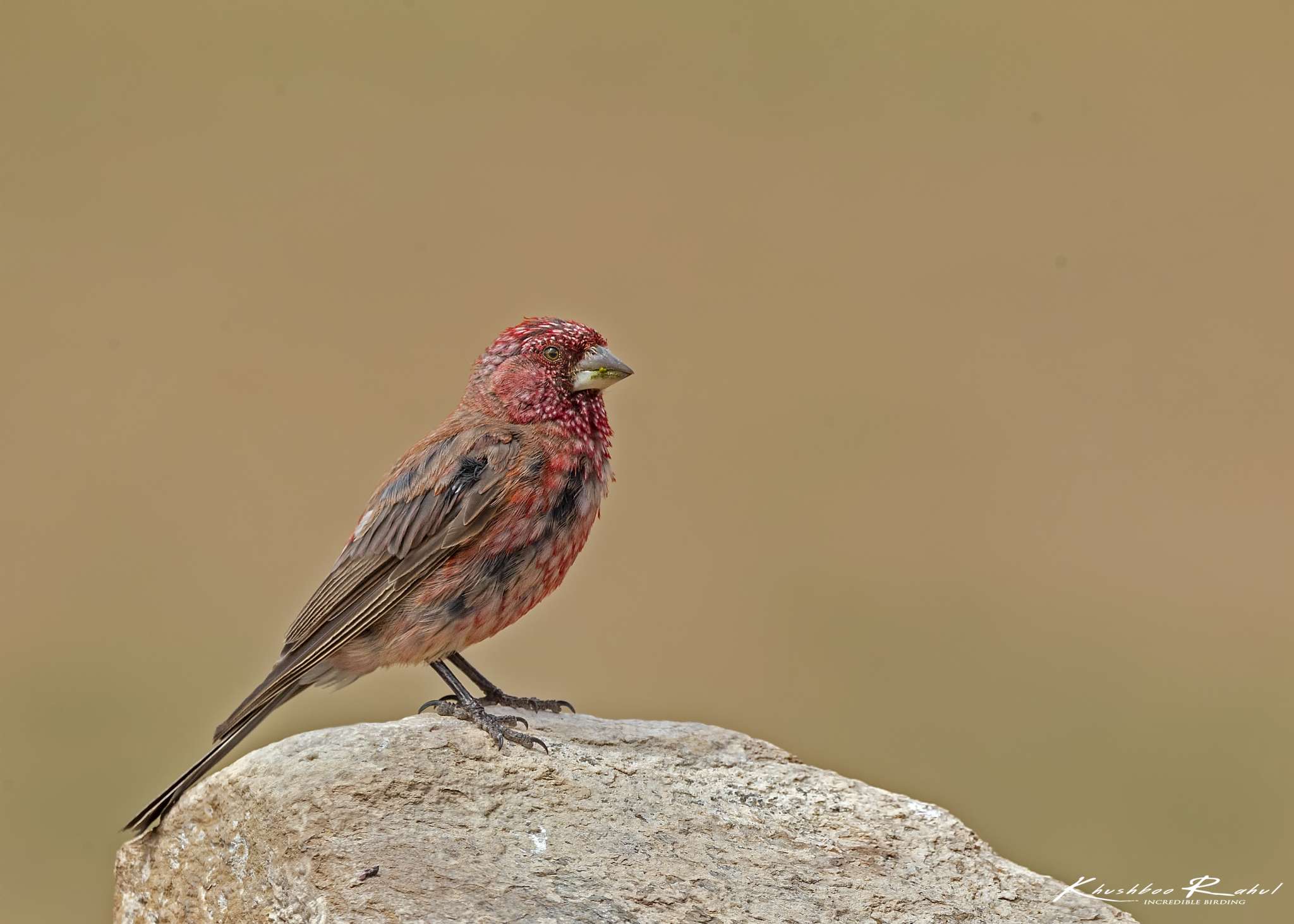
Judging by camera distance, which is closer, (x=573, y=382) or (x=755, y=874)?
(x=755, y=874)

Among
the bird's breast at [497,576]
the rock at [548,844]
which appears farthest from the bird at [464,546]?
the rock at [548,844]

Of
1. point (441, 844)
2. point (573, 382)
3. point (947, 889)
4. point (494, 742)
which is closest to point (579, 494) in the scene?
point (573, 382)

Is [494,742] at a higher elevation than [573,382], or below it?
below

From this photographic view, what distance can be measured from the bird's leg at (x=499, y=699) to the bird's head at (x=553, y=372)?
114 cm

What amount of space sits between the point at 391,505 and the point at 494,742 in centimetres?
110

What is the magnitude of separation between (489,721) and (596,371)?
155 centimetres

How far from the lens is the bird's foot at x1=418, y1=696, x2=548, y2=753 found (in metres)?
5.76

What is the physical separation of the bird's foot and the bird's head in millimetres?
1240

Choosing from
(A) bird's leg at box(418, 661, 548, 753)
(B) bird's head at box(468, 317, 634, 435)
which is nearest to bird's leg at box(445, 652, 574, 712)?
(A) bird's leg at box(418, 661, 548, 753)

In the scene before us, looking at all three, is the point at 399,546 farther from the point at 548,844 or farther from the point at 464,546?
the point at 548,844

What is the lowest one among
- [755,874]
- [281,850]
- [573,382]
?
[281,850]

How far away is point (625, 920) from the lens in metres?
4.86

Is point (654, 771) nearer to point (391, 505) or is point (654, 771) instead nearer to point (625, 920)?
point (625, 920)

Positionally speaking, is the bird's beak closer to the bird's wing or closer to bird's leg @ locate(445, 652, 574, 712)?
the bird's wing
